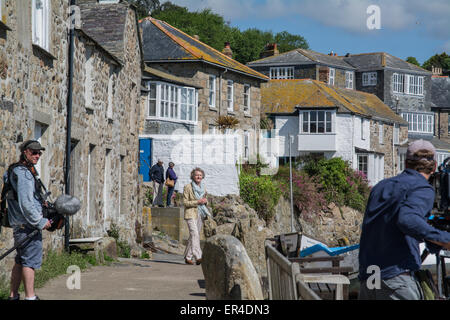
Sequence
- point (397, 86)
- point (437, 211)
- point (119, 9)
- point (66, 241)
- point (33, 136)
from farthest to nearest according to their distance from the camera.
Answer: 1. point (397, 86)
2. point (119, 9)
3. point (66, 241)
4. point (33, 136)
5. point (437, 211)

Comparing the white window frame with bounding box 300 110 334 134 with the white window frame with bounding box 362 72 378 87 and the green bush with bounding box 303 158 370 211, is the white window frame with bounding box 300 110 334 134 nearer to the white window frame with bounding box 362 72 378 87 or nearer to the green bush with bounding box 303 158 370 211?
the green bush with bounding box 303 158 370 211

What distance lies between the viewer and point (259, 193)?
119 ft

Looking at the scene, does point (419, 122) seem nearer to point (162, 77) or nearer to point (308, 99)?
point (308, 99)

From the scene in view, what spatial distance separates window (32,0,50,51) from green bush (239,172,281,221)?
2311cm

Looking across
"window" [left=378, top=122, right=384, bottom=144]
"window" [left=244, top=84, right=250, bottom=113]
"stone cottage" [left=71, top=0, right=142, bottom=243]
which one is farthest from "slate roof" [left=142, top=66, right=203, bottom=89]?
"window" [left=378, top=122, right=384, bottom=144]

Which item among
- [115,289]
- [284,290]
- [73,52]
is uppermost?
[73,52]

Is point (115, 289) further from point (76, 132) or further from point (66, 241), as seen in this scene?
point (76, 132)

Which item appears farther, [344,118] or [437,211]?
[344,118]

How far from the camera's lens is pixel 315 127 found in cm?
4856

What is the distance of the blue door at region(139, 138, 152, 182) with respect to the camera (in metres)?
33.8

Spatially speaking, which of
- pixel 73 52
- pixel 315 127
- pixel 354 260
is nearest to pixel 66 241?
pixel 73 52

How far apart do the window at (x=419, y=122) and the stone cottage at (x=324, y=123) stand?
8.76m

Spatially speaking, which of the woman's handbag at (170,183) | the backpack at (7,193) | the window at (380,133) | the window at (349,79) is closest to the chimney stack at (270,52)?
the window at (349,79)

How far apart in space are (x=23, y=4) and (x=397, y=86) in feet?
179
